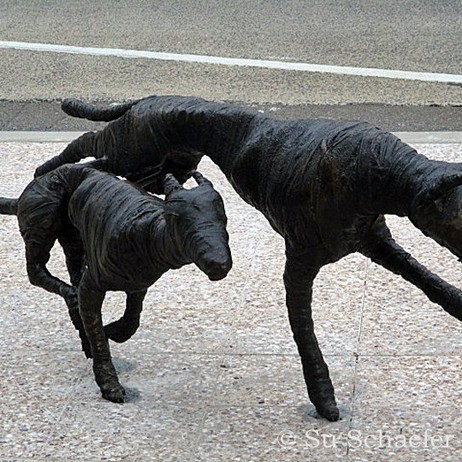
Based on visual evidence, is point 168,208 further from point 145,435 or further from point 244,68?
point 244,68

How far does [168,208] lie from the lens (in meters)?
3.41

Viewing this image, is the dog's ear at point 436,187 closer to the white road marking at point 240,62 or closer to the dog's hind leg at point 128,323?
the dog's hind leg at point 128,323

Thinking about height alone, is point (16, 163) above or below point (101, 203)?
below

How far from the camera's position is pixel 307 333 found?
3746mm

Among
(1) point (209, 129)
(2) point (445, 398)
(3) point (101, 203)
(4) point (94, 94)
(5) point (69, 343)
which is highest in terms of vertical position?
(1) point (209, 129)

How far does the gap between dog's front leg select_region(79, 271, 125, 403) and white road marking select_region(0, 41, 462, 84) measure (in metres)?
5.72

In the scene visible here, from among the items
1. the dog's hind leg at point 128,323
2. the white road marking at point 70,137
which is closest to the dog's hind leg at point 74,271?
the dog's hind leg at point 128,323

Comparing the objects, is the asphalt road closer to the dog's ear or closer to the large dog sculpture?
the large dog sculpture

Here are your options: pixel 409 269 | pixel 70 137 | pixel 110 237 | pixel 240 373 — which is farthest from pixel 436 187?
pixel 70 137

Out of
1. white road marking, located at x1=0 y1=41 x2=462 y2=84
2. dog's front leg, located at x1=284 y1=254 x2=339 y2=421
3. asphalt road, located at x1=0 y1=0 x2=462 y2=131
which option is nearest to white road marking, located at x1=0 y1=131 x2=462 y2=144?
asphalt road, located at x1=0 y1=0 x2=462 y2=131

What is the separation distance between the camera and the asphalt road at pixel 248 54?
8.52 meters

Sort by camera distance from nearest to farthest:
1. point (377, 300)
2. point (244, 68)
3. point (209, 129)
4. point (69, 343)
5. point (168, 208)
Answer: point (168, 208)
point (209, 129)
point (69, 343)
point (377, 300)
point (244, 68)

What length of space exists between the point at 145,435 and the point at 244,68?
6.16m

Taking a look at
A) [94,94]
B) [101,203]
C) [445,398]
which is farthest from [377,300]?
[94,94]
